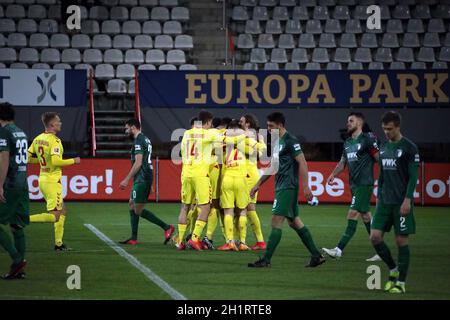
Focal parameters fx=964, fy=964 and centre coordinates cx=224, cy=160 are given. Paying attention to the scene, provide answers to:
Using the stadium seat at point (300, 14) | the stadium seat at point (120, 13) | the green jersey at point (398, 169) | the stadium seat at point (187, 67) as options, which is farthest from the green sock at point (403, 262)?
the stadium seat at point (120, 13)

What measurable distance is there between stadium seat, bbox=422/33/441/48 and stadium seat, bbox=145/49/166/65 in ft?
26.0

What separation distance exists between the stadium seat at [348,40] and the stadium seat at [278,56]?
1931 mm

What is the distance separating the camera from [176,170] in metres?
25.3

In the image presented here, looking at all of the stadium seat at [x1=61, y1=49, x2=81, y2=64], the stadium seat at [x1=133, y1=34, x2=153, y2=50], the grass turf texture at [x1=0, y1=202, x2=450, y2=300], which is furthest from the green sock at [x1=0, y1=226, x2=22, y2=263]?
the stadium seat at [x1=133, y1=34, x2=153, y2=50]

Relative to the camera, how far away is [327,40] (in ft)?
94.8

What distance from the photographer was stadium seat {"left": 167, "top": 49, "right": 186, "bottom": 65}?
2788 centimetres

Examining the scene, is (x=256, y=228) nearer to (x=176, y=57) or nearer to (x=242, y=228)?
(x=242, y=228)

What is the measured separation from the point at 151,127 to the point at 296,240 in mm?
9554

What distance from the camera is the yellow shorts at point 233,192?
15.1 meters

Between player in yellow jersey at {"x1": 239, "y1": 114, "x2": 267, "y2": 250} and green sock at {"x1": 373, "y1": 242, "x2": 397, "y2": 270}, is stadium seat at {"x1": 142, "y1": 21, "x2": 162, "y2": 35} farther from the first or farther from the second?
green sock at {"x1": 373, "y1": 242, "x2": 397, "y2": 270}

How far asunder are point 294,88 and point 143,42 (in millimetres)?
5273

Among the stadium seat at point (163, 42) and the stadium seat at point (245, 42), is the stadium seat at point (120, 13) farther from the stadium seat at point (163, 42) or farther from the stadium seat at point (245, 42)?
the stadium seat at point (245, 42)
